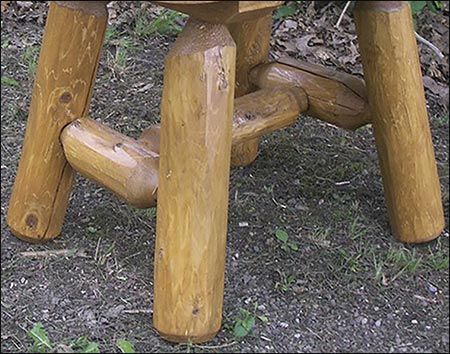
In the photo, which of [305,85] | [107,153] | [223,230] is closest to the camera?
[223,230]

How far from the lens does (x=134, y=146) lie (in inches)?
60.1

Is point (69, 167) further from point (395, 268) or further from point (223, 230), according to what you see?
point (395, 268)

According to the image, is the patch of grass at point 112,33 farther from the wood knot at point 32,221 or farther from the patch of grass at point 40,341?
the patch of grass at point 40,341

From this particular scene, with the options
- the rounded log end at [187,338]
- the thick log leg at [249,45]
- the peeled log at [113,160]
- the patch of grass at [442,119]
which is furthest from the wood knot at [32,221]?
the patch of grass at [442,119]

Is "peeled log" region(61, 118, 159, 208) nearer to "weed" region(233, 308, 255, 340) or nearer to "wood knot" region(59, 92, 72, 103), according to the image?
"wood knot" region(59, 92, 72, 103)

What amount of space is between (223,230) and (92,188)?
52 cm

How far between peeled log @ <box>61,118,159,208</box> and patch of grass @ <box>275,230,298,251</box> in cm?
29

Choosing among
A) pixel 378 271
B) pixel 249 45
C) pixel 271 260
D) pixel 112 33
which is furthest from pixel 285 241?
pixel 112 33

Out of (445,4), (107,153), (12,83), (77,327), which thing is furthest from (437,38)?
(77,327)

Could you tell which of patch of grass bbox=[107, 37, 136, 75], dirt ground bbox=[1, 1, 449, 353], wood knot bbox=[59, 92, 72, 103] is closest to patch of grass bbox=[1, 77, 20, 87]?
dirt ground bbox=[1, 1, 449, 353]

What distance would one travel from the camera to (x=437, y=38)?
8.13 feet

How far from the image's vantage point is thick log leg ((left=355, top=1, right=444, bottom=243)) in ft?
5.10

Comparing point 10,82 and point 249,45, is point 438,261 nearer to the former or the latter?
point 249,45

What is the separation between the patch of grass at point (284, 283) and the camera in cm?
158
